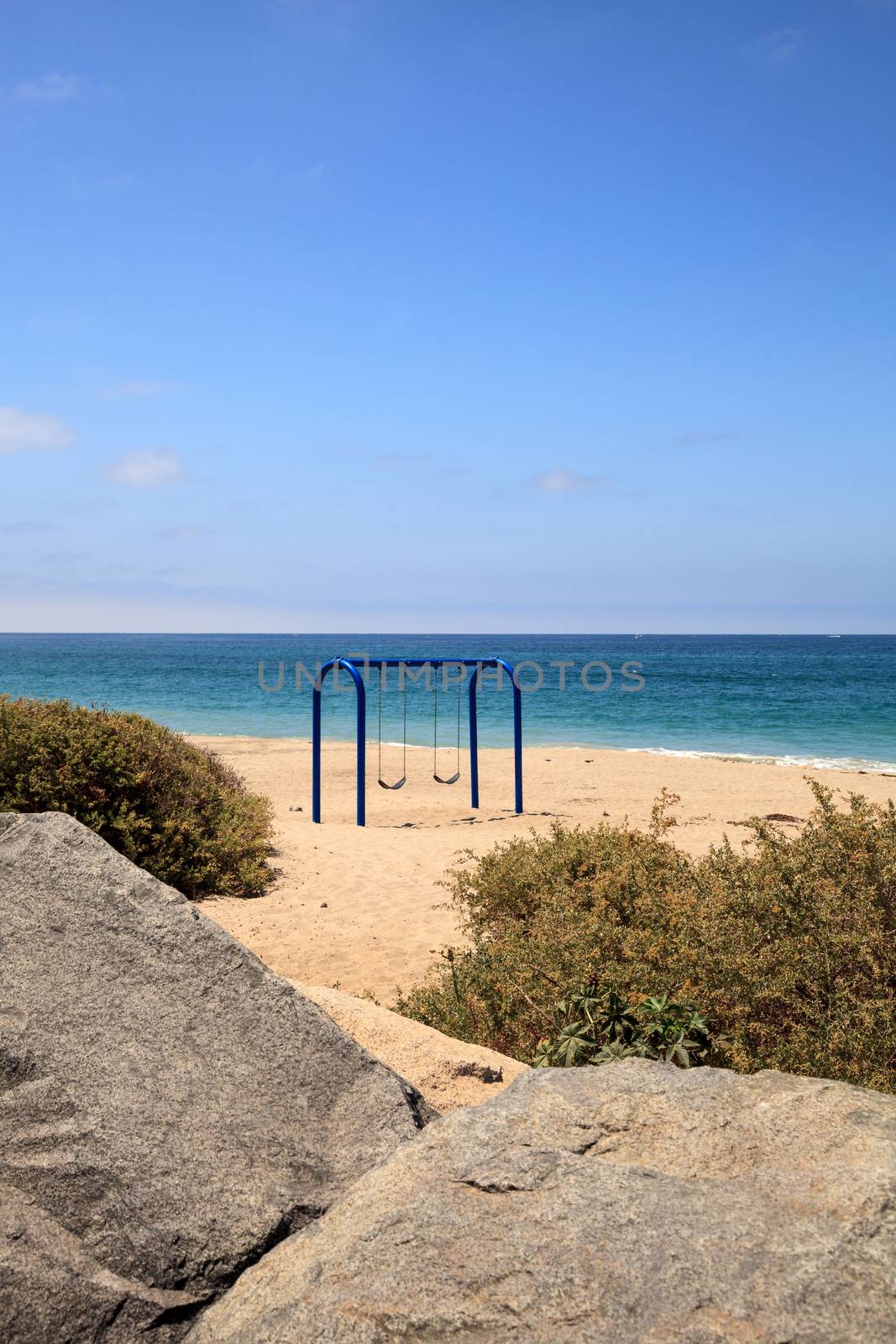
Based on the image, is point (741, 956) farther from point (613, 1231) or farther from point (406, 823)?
point (406, 823)

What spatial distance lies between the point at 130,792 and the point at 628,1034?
200 inches

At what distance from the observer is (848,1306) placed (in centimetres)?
156

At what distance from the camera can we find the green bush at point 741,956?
12.5 ft

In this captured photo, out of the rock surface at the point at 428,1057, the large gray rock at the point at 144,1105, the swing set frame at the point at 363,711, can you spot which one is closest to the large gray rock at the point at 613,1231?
the large gray rock at the point at 144,1105

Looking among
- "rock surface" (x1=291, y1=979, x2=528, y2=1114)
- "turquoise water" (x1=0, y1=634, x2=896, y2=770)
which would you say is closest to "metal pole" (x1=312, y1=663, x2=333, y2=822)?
"rock surface" (x1=291, y1=979, x2=528, y2=1114)

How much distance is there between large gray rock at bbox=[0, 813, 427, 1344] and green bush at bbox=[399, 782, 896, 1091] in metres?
1.95

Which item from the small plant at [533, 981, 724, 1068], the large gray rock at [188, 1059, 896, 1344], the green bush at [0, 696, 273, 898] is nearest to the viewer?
the large gray rock at [188, 1059, 896, 1344]

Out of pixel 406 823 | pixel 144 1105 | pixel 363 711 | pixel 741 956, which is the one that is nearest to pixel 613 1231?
pixel 144 1105

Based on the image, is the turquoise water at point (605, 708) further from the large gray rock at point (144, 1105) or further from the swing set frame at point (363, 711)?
the large gray rock at point (144, 1105)

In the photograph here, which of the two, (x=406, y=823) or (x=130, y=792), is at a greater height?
(x=130, y=792)

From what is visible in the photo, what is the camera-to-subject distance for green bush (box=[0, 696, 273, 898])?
289 inches

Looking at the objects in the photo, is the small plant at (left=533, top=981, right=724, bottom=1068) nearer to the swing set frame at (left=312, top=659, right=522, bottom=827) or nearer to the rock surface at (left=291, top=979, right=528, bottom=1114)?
the rock surface at (left=291, top=979, right=528, bottom=1114)

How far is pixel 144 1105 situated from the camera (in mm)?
2350

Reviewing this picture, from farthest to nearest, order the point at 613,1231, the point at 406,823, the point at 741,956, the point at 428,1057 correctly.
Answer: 1. the point at 406,823
2. the point at 741,956
3. the point at 428,1057
4. the point at 613,1231
